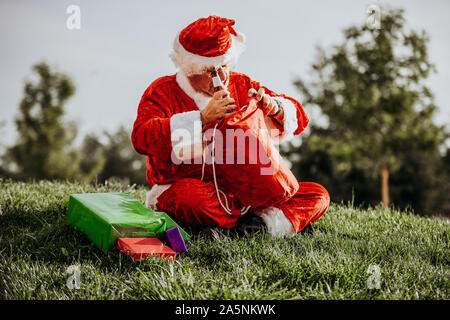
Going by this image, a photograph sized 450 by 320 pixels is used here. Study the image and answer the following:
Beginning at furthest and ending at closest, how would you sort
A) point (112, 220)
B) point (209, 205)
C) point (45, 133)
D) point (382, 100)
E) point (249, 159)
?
point (45, 133) → point (382, 100) → point (209, 205) → point (249, 159) → point (112, 220)

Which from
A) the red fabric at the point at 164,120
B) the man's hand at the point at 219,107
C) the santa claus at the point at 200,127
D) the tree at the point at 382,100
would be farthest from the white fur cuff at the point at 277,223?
the tree at the point at 382,100

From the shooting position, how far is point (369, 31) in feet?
39.9

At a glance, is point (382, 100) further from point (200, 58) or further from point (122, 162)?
point (122, 162)

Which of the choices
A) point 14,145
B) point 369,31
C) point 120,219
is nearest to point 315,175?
point 369,31

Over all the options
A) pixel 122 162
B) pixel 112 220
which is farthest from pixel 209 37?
pixel 122 162

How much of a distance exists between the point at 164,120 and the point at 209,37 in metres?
0.57

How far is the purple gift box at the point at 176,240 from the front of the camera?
222 cm

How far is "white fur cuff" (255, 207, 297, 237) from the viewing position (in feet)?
8.49

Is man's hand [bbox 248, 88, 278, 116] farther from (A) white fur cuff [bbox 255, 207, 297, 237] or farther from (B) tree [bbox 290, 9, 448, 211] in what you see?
(B) tree [bbox 290, 9, 448, 211]

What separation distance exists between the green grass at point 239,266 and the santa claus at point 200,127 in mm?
193

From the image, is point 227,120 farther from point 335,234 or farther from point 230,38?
point 335,234

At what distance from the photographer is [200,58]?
2.54 metres

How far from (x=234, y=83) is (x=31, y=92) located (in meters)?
19.2
